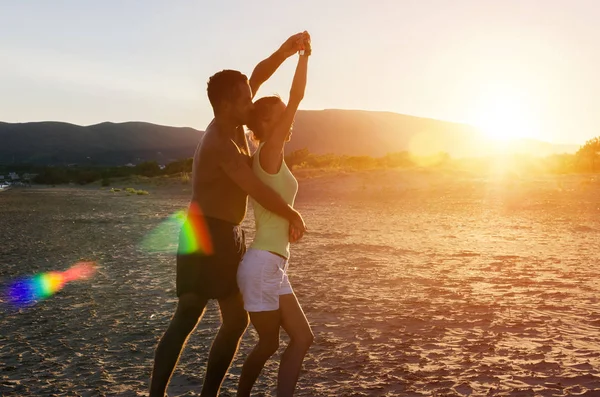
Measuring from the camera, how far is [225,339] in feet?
12.2

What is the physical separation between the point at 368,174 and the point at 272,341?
2979 centimetres

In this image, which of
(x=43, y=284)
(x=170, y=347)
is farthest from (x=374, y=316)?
(x=43, y=284)

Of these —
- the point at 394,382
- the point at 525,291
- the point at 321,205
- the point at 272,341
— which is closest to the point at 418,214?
the point at 321,205

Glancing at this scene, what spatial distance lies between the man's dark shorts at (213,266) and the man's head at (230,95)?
56cm

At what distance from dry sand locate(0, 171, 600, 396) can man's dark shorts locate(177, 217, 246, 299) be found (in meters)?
1.24

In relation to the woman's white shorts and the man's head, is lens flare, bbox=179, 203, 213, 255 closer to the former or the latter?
the woman's white shorts

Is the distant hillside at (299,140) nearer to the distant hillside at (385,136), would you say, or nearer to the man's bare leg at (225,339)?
the distant hillside at (385,136)

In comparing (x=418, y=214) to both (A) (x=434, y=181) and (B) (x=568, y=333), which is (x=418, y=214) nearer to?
(A) (x=434, y=181)

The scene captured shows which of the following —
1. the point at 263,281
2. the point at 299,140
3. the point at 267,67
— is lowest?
the point at 263,281

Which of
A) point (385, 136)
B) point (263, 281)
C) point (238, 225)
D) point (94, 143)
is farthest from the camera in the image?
point (94, 143)

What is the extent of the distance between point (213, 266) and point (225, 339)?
50 centimetres

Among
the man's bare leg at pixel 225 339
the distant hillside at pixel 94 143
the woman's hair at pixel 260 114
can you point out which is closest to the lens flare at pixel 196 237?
the man's bare leg at pixel 225 339

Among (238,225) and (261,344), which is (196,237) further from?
(261,344)

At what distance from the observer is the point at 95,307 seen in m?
7.10
